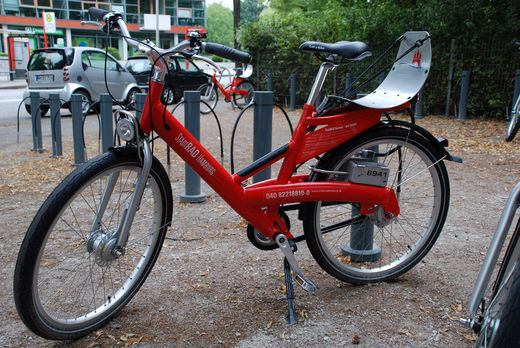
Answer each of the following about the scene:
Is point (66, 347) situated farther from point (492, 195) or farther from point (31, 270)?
point (492, 195)

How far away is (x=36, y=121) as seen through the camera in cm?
759

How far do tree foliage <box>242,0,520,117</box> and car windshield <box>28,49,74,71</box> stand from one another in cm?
693

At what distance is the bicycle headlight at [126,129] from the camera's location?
229 centimetres

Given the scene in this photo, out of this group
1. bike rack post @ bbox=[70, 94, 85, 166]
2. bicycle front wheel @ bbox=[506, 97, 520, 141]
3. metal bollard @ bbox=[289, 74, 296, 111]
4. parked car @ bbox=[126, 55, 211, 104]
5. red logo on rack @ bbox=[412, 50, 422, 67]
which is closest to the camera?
bicycle front wheel @ bbox=[506, 97, 520, 141]

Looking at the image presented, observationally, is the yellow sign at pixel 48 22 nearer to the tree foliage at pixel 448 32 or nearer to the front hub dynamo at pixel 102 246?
the tree foliage at pixel 448 32

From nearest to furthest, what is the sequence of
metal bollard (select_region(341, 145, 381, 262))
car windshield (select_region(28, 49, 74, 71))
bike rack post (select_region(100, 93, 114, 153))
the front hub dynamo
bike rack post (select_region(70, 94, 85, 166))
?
the front hub dynamo, metal bollard (select_region(341, 145, 381, 262)), bike rack post (select_region(100, 93, 114, 153)), bike rack post (select_region(70, 94, 85, 166)), car windshield (select_region(28, 49, 74, 71))

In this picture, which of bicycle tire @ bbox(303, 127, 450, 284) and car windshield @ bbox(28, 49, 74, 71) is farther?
car windshield @ bbox(28, 49, 74, 71)

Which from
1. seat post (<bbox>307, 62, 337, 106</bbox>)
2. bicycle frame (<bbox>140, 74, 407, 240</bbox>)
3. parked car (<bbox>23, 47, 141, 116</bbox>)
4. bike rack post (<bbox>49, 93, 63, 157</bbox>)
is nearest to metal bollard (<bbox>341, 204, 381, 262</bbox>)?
bicycle frame (<bbox>140, 74, 407, 240</bbox>)

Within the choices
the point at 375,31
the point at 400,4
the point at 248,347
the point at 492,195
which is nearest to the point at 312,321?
the point at 248,347

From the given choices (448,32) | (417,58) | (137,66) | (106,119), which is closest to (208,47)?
(417,58)

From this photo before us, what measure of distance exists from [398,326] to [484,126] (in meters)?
8.99

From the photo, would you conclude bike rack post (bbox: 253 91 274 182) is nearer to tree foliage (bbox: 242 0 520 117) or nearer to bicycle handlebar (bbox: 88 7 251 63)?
bicycle handlebar (bbox: 88 7 251 63)

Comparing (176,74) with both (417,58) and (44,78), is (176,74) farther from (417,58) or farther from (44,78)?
(417,58)

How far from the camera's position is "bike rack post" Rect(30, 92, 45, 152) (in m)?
7.44
